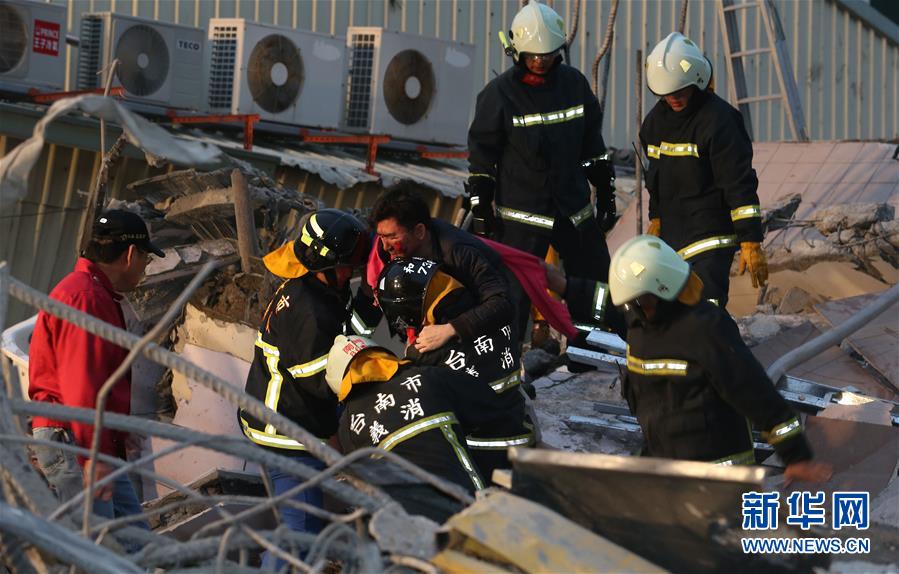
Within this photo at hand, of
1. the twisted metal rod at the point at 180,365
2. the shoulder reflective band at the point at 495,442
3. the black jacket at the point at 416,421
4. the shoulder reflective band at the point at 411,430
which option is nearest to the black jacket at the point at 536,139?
the shoulder reflective band at the point at 495,442

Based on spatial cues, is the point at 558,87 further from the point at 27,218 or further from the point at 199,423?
the point at 27,218

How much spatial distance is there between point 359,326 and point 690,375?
1483 mm

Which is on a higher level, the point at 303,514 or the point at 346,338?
the point at 346,338

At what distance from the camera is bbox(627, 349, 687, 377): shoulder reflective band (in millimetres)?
4527

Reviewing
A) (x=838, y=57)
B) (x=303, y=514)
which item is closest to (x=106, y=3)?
(x=838, y=57)

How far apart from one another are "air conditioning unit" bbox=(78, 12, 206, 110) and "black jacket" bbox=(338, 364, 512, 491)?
8048 millimetres

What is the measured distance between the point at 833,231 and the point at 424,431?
5325 mm

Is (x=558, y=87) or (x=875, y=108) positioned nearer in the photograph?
(x=558, y=87)

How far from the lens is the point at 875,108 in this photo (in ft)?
57.5

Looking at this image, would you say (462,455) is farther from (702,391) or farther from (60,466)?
(60,466)

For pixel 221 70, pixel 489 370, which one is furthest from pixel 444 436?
pixel 221 70

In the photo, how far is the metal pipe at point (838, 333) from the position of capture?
683 cm

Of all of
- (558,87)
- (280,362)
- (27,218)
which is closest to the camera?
(280,362)

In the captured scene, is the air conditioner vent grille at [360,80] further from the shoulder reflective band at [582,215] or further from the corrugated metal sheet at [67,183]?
the shoulder reflective band at [582,215]
